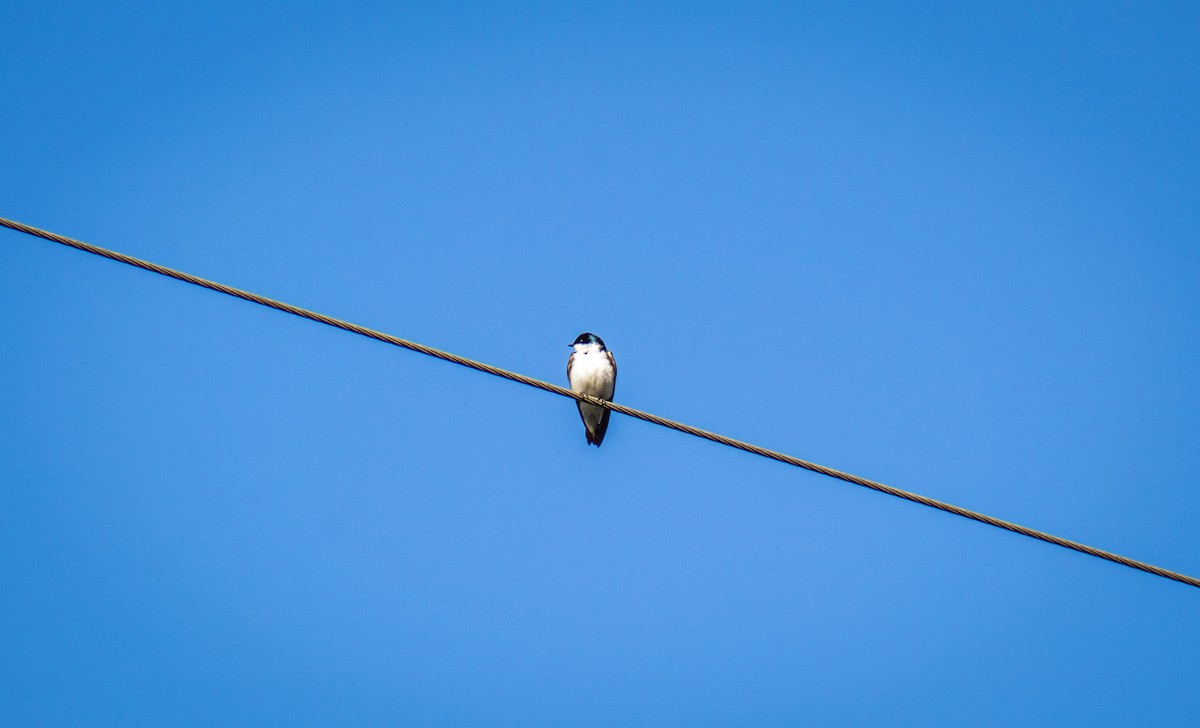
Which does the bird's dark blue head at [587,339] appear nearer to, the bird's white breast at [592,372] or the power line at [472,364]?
the bird's white breast at [592,372]

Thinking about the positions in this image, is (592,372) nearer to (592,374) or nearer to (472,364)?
(592,374)

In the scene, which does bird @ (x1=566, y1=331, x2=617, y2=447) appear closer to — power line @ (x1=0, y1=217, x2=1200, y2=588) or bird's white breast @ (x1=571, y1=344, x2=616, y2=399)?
bird's white breast @ (x1=571, y1=344, x2=616, y2=399)

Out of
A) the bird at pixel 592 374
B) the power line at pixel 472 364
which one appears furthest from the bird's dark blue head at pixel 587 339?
the power line at pixel 472 364

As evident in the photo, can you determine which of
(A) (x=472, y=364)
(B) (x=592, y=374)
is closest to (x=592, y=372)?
(B) (x=592, y=374)

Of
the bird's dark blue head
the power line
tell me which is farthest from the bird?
the power line

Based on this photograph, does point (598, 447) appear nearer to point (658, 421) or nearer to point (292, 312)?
point (658, 421)

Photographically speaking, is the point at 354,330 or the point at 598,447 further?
the point at 598,447

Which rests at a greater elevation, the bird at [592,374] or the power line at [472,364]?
the bird at [592,374]

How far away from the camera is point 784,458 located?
4.67 metres

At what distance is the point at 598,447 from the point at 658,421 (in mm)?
6915

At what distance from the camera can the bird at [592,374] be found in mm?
11070

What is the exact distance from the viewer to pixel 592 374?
1104 centimetres

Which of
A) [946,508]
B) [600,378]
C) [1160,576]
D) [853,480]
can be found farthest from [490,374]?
[600,378]

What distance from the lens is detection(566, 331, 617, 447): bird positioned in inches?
436
